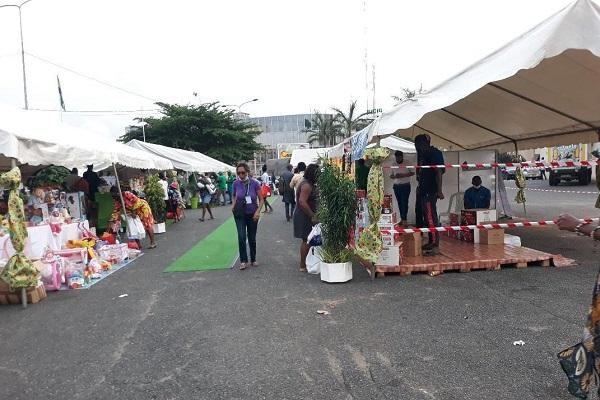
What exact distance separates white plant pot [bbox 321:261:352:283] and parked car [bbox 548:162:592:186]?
78.6 ft

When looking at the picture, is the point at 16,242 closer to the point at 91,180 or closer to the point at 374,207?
the point at 374,207

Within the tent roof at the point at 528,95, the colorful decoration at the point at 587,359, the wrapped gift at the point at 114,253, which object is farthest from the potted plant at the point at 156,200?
the colorful decoration at the point at 587,359

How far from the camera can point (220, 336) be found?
490 cm

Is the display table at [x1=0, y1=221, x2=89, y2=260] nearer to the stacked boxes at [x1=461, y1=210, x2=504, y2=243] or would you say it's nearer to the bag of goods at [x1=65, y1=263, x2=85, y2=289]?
the bag of goods at [x1=65, y1=263, x2=85, y2=289]

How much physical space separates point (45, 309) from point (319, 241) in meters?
3.86

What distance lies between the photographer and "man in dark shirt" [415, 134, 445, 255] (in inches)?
312

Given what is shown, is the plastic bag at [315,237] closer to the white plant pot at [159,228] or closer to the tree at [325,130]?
the white plant pot at [159,228]

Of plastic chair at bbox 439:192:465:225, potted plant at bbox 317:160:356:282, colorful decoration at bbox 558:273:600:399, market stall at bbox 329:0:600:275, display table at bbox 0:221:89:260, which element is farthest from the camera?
plastic chair at bbox 439:192:465:225

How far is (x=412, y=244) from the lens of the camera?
7918 millimetres

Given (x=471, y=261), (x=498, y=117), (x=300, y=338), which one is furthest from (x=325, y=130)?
(x=300, y=338)

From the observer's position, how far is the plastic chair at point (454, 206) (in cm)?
1047

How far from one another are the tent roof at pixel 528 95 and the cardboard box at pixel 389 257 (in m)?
1.82

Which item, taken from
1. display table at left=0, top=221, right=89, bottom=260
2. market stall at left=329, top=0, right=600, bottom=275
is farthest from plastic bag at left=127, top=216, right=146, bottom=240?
market stall at left=329, top=0, right=600, bottom=275

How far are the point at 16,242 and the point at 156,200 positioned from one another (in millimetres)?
8114
